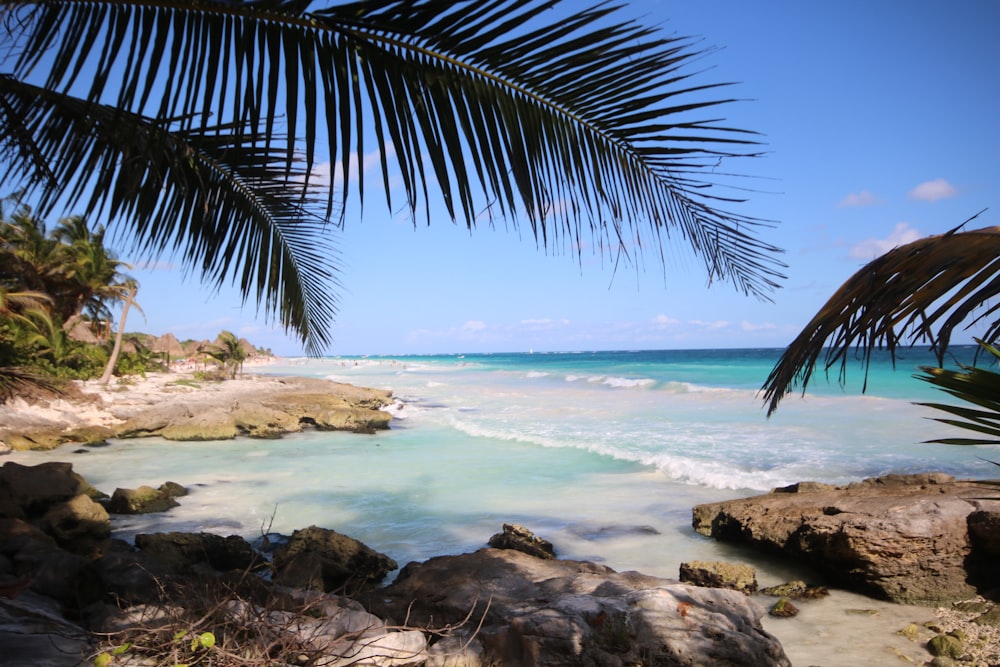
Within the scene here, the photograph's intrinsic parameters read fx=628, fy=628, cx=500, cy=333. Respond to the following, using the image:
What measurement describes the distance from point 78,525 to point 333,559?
117 inches

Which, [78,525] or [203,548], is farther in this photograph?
[78,525]

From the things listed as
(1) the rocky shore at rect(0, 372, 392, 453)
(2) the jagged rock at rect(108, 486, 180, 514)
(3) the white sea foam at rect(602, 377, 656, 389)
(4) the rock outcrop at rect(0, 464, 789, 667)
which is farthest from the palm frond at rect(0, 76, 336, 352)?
(3) the white sea foam at rect(602, 377, 656, 389)

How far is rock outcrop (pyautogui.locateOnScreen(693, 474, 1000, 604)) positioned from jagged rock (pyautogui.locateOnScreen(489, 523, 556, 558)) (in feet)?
7.09

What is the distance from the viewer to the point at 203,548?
588cm

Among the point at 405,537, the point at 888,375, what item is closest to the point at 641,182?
the point at 405,537

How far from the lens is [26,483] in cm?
715

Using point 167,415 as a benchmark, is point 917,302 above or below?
above

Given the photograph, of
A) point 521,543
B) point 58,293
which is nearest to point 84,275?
point 58,293

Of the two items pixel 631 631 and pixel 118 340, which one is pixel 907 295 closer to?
pixel 631 631

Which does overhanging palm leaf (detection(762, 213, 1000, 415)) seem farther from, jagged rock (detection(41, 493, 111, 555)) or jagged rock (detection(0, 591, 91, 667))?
jagged rock (detection(41, 493, 111, 555))

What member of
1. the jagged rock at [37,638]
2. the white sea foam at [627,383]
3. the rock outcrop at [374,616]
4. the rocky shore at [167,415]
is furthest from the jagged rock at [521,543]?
the white sea foam at [627,383]

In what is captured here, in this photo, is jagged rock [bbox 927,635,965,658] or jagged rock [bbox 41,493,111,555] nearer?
jagged rock [bbox 927,635,965,658]

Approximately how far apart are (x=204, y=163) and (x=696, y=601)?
3.47m

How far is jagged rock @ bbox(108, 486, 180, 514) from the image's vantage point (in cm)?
819
